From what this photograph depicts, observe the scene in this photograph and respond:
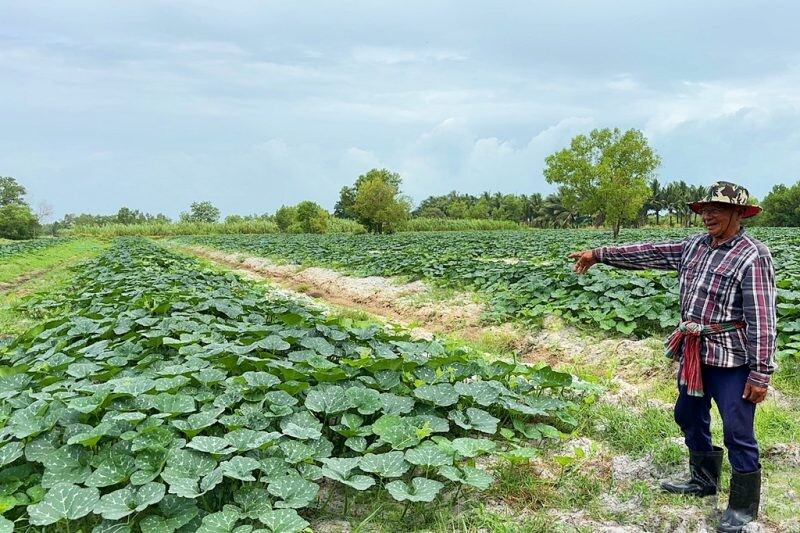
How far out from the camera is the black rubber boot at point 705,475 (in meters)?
3.46

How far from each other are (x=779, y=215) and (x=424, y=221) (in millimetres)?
39798

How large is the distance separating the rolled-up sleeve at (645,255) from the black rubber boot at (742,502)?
1287mm

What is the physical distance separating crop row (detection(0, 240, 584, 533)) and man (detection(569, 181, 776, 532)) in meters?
1.20

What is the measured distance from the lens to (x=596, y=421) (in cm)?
453

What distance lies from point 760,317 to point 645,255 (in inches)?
36.4

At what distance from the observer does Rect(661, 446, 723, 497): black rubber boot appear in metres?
3.46

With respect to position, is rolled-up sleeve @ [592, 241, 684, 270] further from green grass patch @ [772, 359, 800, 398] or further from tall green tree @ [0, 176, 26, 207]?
tall green tree @ [0, 176, 26, 207]

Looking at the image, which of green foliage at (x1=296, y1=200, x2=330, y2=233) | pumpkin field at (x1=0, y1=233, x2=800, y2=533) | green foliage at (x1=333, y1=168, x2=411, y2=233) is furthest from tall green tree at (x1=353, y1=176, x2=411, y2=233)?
pumpkin field at (x1=0, y1=233, x2=800, y2=533)

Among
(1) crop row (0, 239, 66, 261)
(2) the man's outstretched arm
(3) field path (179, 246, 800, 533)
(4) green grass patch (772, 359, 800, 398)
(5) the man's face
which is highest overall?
(5) the man's face

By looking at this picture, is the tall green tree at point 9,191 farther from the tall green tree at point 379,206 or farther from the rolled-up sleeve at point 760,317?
the rolled-up sleeve at point 760,317

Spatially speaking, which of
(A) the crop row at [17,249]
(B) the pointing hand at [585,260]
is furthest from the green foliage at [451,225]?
(B) the pointing hand at [585,260]

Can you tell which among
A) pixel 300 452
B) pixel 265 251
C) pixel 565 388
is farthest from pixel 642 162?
pixel 300 452

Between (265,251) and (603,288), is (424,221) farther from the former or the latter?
(603,288)

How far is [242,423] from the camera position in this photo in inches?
143
